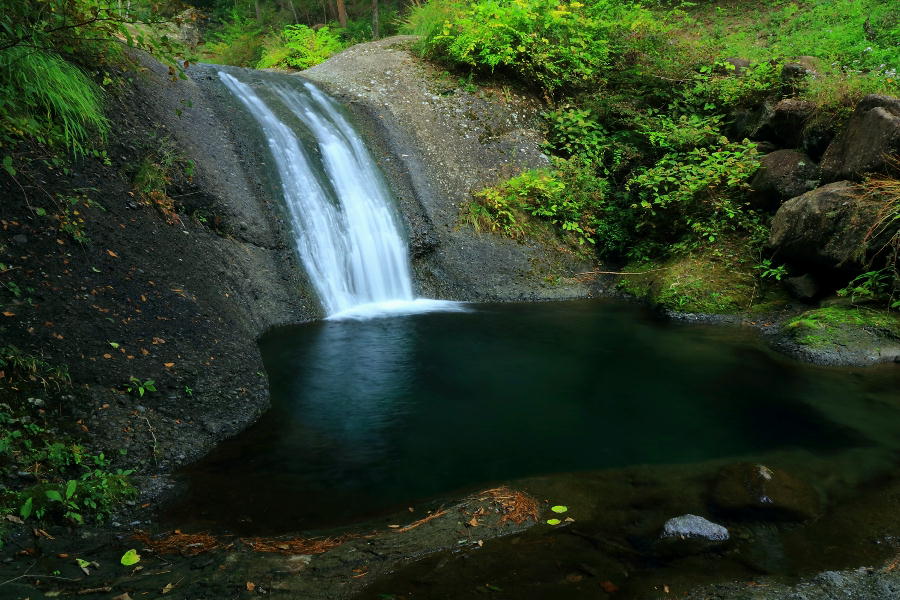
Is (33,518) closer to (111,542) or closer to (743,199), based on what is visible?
(111,542)

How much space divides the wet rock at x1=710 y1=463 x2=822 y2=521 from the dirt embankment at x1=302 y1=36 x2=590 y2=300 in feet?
19.8

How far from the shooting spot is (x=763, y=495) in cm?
391

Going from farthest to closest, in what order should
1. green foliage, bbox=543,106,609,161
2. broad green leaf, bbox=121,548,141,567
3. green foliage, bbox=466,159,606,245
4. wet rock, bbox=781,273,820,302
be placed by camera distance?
green foliage, bbox=543,106,609,161 → green foliage, bbox=466,159,606,245 → wet rock, bbox=781,273,820,302 → broad green leaf, bbox=121,548,141,567

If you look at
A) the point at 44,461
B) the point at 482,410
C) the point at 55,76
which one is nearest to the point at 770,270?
the point at 482,410

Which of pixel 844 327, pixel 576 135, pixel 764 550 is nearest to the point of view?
pixel 764 550

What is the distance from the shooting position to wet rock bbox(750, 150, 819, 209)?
8.87m

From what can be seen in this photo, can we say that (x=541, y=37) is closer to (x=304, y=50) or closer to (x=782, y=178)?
(x=782, y=178)

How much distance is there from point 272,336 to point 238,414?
2.67 meters

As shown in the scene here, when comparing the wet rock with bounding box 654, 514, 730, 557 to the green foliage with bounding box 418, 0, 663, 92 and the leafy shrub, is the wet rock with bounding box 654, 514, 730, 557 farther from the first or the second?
the green foliage with bounding box 418, 0, 663, 92

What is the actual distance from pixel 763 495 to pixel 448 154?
8.75 metres

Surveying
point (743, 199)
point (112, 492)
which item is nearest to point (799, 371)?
point (743, 199)

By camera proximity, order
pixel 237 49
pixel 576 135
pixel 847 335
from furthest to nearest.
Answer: pixel 237 49 → pixel 576 135 → pixel 847 335

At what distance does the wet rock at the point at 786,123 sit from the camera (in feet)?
30.0

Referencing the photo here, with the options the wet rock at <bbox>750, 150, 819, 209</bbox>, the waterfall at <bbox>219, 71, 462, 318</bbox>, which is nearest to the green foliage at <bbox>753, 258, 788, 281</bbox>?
the wet rock at <bbox>750, 150, 819, 209</bbox>
